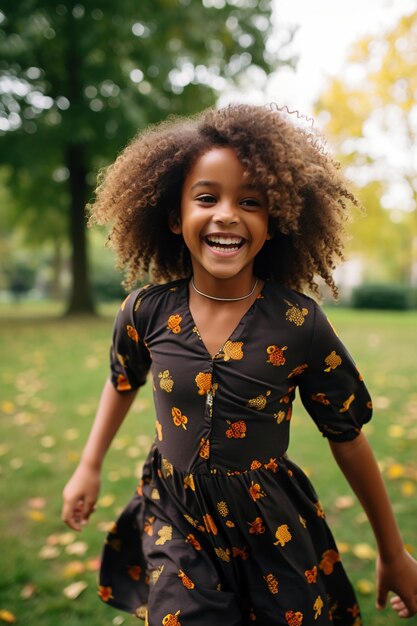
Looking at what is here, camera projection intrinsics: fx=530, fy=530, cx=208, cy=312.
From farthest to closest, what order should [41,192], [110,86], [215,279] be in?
1. [41,192]
2. [110,86]
3. [215,279]

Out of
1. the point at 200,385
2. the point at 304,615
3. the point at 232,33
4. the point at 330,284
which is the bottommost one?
the point at 304,615

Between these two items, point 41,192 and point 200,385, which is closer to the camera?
point 200,385

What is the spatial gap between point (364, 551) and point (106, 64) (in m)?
13.0

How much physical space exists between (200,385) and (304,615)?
0.77 metres

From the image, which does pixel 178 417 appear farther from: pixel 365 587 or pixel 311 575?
pixel 365 587

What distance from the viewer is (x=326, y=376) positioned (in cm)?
175

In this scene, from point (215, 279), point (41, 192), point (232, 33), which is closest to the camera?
point (215, 279)

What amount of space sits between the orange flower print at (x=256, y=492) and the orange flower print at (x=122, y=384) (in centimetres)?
68

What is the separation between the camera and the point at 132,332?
6.56 feet

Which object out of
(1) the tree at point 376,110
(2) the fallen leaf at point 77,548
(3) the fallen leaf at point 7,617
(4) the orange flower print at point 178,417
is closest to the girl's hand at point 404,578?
(4) the orange flower print at point 178,417

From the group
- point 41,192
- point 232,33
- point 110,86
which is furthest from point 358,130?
point 41,192

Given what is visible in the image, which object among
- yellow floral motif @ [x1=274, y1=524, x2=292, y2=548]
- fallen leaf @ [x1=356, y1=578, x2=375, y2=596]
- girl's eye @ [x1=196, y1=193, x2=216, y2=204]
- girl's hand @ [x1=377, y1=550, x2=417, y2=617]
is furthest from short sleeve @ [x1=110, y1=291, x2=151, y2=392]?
fallen leaf @ [x1=356, y1=578, x2=375, y2=596]

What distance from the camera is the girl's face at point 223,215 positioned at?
1.74m

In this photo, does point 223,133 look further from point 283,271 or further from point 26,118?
point 26,118
